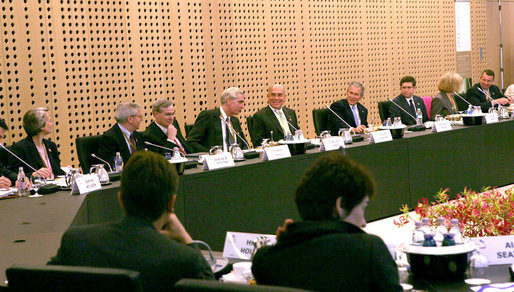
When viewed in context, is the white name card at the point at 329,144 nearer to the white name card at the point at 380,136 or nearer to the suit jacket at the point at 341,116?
the white name card at the point at 380,136

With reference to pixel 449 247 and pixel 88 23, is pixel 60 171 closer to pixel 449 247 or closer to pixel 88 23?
pixel 88 23

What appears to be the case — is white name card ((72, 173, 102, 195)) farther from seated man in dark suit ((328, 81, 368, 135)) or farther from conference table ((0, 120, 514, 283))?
seated man in dark suit ((328, 81, 368, 135))

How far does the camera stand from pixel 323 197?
1.64 m

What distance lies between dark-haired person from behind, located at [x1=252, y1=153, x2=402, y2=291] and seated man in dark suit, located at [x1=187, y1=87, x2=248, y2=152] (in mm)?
4433

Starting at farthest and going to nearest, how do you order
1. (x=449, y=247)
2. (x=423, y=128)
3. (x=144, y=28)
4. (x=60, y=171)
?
(x=144, y=28), (x=423, y=128), (x=60, y=171), (x=449, y=247)

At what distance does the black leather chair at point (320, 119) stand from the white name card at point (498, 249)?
442 cm

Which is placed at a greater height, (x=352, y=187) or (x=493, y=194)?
(x=352, y=187)

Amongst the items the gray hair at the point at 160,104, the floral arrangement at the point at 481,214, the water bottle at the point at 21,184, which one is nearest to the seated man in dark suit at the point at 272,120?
the gray hair at the point at 160,104

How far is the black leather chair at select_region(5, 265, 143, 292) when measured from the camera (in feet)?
4.77

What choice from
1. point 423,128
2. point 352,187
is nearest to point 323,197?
point 352,187

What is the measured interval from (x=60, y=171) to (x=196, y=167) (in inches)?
44.4

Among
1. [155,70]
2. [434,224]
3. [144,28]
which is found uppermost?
[144,28]

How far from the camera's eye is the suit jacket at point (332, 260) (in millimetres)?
1575

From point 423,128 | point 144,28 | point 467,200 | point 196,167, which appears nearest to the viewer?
point 467,200
